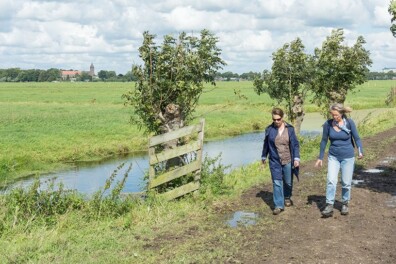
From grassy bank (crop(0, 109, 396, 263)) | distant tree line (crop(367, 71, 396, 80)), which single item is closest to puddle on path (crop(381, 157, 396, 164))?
grassy bank (crop(0, 109, 396, 263))

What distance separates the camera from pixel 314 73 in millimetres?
22234

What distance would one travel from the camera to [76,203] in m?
9.65

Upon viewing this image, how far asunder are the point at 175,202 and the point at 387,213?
13.0 ft

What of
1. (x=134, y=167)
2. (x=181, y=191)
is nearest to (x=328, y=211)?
(x=181, y=191)

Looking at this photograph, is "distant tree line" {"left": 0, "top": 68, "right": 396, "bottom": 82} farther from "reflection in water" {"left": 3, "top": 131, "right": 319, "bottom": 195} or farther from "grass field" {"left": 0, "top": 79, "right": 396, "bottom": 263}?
"grass field" {"left": 0, "top": 79, "right": 396, "bottom": 263}

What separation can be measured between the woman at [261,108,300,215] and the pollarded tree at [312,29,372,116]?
13.4 metres

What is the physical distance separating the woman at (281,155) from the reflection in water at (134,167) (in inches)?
120

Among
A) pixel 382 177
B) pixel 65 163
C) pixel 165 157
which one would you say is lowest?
pixel 65 163

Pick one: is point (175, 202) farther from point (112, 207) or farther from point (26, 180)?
point (26, 180)

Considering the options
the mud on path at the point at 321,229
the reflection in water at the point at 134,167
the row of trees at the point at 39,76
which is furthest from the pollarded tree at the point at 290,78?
the row of trees at the point at 39,76

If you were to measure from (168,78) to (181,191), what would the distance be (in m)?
2.52

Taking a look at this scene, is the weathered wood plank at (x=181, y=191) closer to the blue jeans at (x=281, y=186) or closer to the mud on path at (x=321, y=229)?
the mud on path at (x=321, y=229)

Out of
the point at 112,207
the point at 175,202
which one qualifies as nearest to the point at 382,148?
the point at 175,202

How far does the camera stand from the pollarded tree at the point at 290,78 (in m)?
21.5
